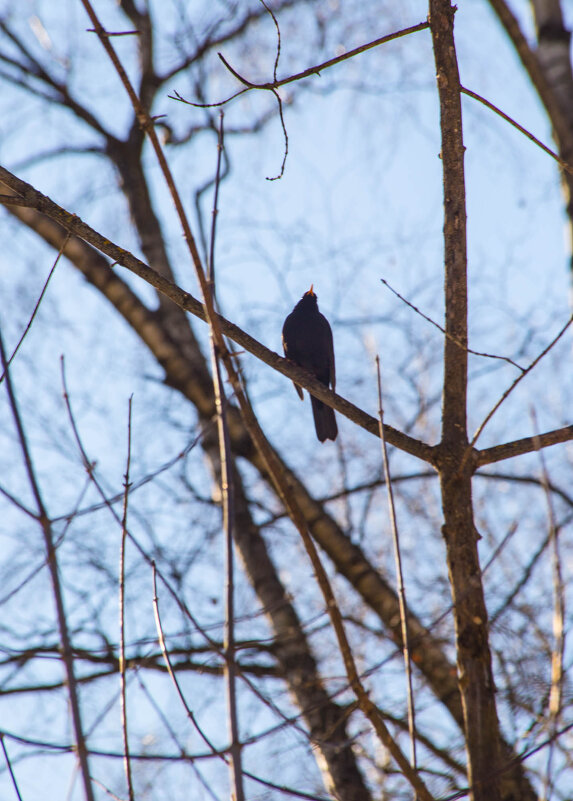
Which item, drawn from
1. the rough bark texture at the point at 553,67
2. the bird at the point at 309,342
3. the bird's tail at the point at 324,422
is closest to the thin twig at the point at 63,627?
the bird's tail at the point at 324,422

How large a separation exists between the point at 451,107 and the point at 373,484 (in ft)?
9.46

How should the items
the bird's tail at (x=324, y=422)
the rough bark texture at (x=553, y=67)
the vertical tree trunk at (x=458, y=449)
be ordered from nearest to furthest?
the vertical tree trunk at (x=458, y=449) → the bird's tail at (x=324, y=422) → the rough bark texture at (x=553, y=67)

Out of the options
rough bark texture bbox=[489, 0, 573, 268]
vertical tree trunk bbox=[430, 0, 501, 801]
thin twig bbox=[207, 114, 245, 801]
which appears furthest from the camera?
rough bark texture bbox=[489, 0, 573, 268]

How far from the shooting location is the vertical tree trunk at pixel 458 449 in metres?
1.61

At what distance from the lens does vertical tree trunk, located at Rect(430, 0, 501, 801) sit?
1610mm

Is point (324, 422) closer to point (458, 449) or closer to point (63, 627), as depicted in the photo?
point (458, 449)

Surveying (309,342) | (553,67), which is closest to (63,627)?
(309,342)

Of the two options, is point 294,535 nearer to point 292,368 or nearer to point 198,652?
point 198,652

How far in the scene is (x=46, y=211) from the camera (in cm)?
182

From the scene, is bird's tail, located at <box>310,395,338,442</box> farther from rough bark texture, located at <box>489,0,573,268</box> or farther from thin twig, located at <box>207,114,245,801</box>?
thin twig, located at <box>207,114,245,801</box>

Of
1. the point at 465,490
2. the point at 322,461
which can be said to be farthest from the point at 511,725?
the point at 322,461

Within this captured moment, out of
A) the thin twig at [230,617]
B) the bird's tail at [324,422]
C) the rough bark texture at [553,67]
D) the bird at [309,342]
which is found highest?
the rough bark texture at [553,67]

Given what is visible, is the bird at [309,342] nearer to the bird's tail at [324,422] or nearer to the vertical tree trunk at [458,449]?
the bird's tail at [324,422]

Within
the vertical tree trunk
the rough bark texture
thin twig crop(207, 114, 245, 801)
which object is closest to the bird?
the rough bark texture
